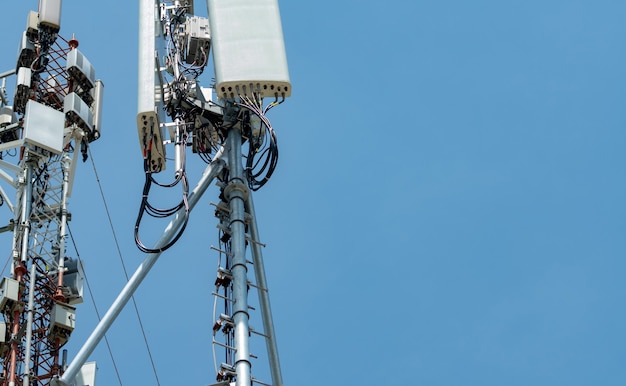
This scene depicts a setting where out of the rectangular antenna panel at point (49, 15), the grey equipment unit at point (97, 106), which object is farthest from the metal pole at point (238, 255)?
the rectangular antenna panel at point (49, 15)

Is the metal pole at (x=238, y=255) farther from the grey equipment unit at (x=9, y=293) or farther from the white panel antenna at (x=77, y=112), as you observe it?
the white panel antenna at (x=77, y=112)

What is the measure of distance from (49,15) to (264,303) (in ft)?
81.7

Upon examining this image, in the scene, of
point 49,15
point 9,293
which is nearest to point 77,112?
point 49,15

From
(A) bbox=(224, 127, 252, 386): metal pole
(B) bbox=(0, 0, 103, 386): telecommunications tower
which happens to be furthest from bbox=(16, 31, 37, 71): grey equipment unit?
(A) bbox=(224, 127, 252, 386): metal pole

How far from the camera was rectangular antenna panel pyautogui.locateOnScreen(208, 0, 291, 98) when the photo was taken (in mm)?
48719

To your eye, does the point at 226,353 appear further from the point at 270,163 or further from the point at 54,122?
the point at 54,122

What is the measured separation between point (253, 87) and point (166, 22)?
6637 mm

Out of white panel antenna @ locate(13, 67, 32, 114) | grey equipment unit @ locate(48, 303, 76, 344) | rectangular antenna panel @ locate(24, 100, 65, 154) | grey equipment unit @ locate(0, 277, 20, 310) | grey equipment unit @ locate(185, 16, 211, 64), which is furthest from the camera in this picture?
white panel antenna @ locate(13, 67, 32, 114)

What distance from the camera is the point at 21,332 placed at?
59156 millimetres

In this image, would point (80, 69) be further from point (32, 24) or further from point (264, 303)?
point (264, 303)

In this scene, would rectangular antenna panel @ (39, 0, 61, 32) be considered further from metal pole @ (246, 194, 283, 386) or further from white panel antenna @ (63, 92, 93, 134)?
metal pole @ (246, 194, 283, 386)

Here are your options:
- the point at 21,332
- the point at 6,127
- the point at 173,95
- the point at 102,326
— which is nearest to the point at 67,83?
the point at 6,127

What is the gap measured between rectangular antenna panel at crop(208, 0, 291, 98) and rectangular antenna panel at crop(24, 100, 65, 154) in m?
14.9

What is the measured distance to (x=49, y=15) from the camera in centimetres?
6812
